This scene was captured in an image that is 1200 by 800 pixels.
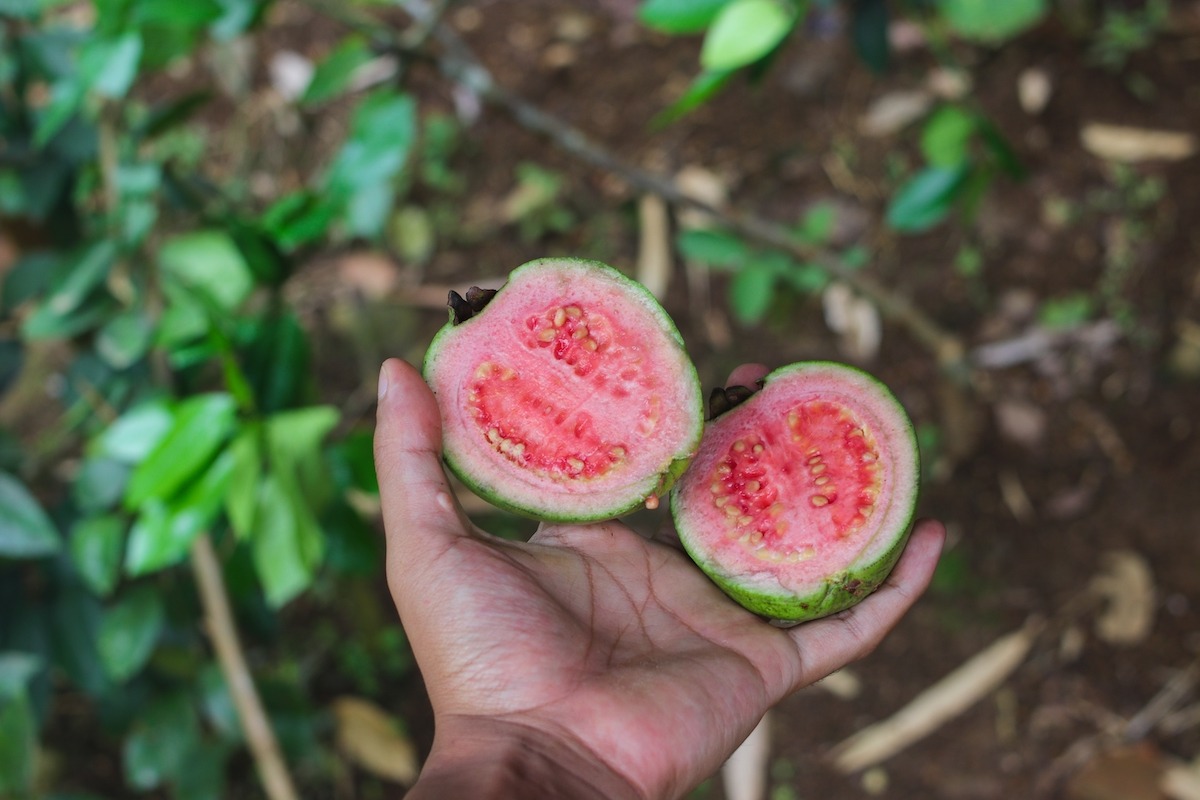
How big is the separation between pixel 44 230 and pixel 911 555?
1.87 meters

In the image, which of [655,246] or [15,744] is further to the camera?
[655,246]

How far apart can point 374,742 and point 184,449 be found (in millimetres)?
1154

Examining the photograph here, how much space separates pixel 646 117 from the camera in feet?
8.91

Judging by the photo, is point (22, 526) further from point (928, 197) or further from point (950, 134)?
point (950, 134)

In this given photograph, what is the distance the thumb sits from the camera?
1.26 m

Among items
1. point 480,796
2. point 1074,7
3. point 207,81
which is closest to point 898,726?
point 480,796

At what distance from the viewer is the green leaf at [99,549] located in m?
1.64

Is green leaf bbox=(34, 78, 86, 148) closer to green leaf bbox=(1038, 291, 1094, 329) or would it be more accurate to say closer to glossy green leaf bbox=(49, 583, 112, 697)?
glossy green leaf bbox=(49, 583, 112, 697)

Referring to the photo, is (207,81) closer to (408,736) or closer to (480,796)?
(408,736)

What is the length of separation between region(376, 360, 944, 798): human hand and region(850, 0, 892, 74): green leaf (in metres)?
0.94

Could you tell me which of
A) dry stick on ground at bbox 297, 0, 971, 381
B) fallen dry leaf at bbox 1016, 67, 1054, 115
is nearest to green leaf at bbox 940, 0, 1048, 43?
fallen dry leaf at bbox 1016, 67, 1054, 115

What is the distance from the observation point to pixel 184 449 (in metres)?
1.41

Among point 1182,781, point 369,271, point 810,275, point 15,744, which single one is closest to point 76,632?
point 15,744

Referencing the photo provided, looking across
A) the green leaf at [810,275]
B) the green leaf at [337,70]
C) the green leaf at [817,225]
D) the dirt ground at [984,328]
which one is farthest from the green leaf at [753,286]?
the green leaf at [337,70]
